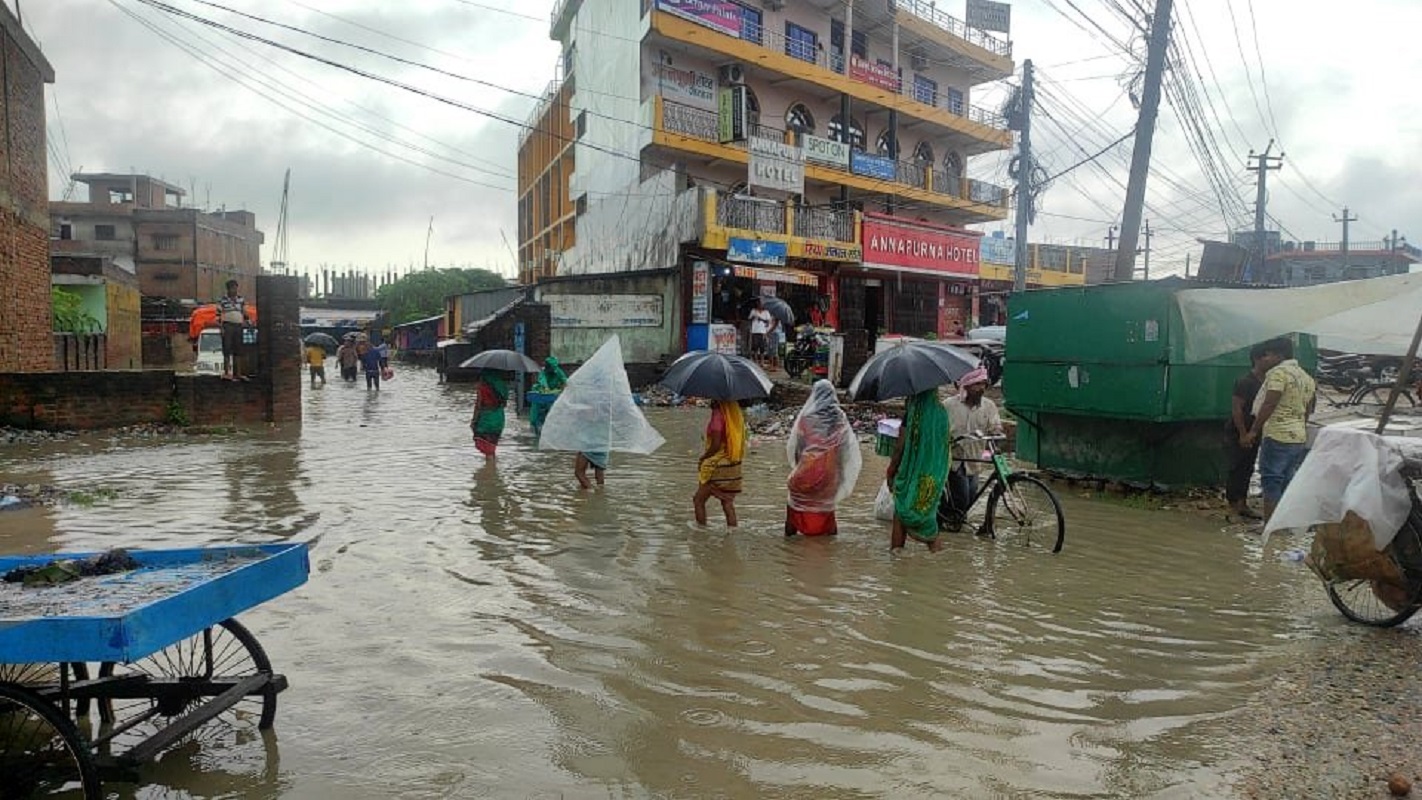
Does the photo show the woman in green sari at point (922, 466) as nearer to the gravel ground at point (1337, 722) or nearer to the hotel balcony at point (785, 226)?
the gravel ground at point (1337, 722)

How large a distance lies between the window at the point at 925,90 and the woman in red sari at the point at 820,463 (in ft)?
98.3

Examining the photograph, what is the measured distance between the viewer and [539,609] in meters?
5.40

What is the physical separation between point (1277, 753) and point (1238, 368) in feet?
21.9

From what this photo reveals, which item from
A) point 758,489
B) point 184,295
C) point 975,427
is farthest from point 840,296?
point 184,295

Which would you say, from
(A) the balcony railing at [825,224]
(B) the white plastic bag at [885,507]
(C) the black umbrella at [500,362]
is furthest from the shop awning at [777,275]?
(B) the white plastic bag at [885,507]

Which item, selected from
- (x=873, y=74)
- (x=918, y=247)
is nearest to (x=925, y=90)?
(x=873, y=74)

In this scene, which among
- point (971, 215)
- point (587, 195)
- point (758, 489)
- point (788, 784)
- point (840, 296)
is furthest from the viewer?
point (971, 215)

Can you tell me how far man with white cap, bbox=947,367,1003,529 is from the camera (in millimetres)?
7312

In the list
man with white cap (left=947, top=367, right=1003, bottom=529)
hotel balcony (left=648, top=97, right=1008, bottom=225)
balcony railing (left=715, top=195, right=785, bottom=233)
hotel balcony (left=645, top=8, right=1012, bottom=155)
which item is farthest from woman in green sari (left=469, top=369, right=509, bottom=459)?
hotel balcony (left=645, top=8, right=1012, bottom=155)

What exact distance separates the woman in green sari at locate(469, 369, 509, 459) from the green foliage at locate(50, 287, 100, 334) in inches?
540

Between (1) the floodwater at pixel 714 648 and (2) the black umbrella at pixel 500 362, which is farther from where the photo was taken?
(2) the black umbrella at pixel 500 362

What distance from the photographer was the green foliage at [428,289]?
171 feet

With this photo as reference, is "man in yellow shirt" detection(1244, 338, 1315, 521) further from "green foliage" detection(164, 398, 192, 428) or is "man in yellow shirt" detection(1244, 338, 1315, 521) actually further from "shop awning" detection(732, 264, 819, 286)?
"shop awning" detection(732, 264, 819, 286)

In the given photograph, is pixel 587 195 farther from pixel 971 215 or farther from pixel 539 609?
pixel 539 609
